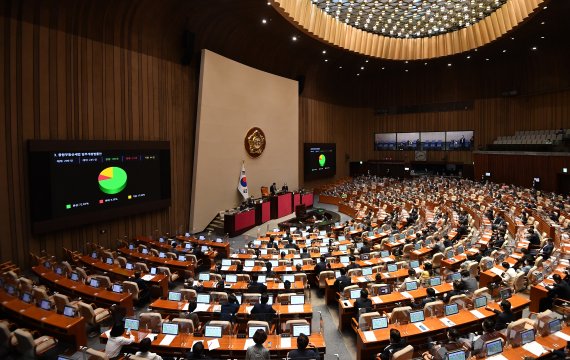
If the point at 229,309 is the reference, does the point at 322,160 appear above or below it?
above

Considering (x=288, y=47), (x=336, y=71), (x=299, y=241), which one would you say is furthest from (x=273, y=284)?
(x=336, y=71)

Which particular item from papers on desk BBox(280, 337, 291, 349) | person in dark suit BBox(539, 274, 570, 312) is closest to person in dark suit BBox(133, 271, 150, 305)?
Answer: papers on desk BBox(280, 337, 291, 349)

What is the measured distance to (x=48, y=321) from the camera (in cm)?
696

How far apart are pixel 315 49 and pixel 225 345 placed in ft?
72.5

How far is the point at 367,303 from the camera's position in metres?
7.29

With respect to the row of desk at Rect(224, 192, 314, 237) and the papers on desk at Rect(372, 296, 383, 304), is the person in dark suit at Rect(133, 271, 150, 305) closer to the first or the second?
the papers on desk at Rect(372, 296, 383, 304)

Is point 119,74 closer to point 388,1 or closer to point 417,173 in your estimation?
point 388,1

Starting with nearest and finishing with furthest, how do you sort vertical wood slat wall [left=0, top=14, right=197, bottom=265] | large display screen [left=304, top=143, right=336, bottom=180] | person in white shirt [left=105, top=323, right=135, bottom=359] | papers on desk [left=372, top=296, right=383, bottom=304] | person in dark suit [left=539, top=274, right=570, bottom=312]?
person in white shirt [left=105, top=323, right=135, bottom=359] < person in dark suit [left=539, top=274, right=570, bottom=312] < papers on desk [left=372, top=296, right=383, bottom=304] < vertical wood slat wall [left=0, top=14, right=197, bottom=265] < large display screen [left=304, top=143, right=336, bottom=180]

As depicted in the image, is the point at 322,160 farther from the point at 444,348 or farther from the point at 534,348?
the point at 444,348

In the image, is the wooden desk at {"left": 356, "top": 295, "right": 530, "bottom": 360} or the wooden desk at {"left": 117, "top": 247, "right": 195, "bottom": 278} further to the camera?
the wooden desk at {"left": 117, "top": 247, "right": 195, "bottom": 278}

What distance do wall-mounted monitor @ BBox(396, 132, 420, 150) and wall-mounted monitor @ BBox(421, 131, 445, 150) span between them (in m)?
0.57

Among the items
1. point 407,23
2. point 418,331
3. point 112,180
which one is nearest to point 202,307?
point 418,331

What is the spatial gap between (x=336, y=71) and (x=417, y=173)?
13287mm

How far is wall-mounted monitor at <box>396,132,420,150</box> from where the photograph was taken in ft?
118
